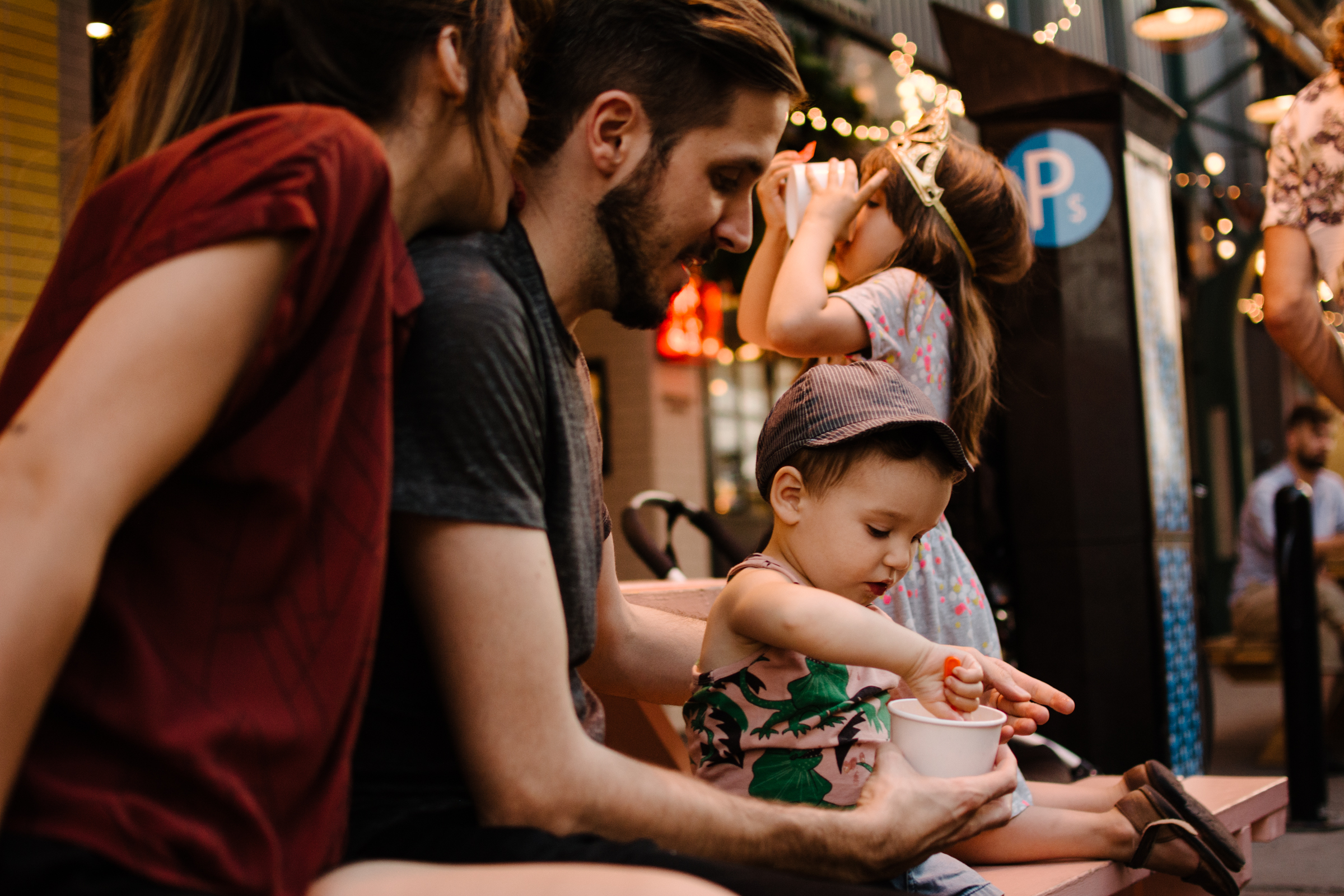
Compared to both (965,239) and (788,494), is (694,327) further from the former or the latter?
(788,494)

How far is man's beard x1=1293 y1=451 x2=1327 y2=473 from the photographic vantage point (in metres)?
7.51

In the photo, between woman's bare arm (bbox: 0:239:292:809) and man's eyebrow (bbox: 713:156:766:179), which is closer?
woman's bare arm (bbox: 0:239:292:809)

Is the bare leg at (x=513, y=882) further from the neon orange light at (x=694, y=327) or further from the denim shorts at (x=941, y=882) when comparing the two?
the neon orange light at (x=694, y=327)

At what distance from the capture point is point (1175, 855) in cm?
194

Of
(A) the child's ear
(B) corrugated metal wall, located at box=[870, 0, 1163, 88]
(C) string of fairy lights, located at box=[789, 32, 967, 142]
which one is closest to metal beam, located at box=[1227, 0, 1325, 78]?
(B) corrugated metal wall, located at box=[870, 0, 1163, 88]

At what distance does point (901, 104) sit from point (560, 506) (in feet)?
28.7

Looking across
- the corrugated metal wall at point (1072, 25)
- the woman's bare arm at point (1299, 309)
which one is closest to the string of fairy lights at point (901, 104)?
the corrugated metal wall at point (1072, 25)

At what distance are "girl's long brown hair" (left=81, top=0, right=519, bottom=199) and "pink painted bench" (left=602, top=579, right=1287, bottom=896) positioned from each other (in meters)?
1.42

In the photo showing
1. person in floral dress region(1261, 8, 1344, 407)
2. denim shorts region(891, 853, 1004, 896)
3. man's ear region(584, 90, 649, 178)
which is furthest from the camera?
person in floral dress region(1261, 8, 1344, 407)

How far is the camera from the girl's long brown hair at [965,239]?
2627 mm

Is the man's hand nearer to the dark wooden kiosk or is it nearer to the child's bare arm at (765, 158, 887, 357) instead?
the child's bare arm at (765, 158, 887, 357)

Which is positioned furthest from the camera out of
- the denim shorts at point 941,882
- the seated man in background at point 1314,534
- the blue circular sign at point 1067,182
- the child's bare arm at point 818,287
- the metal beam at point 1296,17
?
the metal beam at point 1296,17

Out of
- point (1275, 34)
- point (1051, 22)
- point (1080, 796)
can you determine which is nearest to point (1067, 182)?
point (1080, 796)

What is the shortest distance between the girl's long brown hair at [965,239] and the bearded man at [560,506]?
3.37ft
